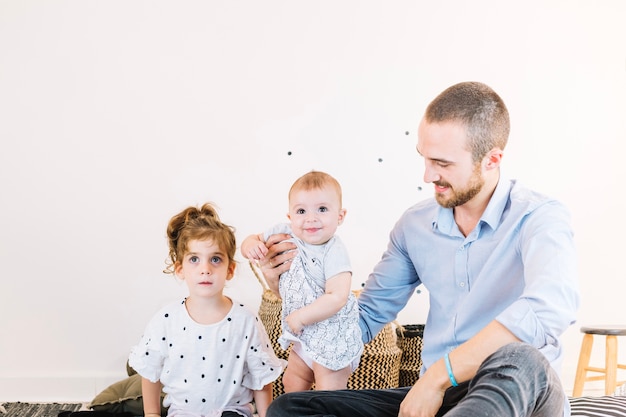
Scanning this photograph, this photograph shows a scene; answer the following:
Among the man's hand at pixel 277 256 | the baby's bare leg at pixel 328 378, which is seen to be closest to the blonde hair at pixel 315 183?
the man's hand at pixel 277 256

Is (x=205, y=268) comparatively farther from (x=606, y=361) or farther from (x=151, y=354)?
(x=606, y=361)

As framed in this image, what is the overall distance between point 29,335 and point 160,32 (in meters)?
1.54

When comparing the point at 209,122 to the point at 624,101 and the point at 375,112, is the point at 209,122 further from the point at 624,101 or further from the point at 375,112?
the point at 624,101

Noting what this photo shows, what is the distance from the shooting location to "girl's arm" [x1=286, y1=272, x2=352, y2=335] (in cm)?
208

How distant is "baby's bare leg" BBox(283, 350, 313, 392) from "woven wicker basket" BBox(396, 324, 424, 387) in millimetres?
1334

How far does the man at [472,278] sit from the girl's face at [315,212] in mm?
95

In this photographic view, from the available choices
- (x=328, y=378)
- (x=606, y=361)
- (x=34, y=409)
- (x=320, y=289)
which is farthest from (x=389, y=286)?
(x=34, y=409)

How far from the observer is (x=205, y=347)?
6.93 feet

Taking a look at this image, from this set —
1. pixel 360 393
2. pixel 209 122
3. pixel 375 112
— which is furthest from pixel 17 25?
pixel 360 393

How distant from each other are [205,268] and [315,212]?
325 mm

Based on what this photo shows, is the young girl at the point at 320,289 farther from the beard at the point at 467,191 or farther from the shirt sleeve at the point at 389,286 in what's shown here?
the beard at the point at 467,191

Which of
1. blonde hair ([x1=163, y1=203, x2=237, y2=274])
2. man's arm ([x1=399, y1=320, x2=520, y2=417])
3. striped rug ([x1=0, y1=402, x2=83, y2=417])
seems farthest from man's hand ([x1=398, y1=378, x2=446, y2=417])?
striped rug ([x1=0, y1=402, x2=83, y2=417])

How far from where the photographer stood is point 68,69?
371cm

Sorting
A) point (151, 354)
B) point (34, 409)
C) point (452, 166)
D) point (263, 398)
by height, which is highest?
point (452, 166)
